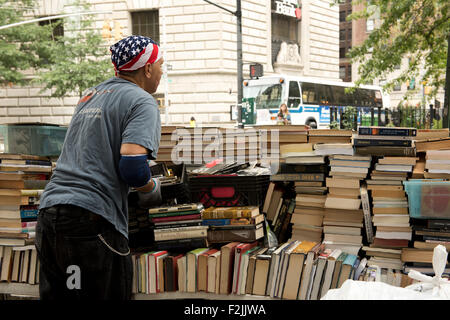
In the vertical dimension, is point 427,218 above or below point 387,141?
below

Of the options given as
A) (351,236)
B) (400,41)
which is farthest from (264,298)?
(400,41)

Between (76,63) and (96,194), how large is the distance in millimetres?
22315

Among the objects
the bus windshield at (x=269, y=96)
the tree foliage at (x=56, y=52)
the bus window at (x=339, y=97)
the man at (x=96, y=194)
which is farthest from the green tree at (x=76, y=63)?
the man at (x=96, y=194)

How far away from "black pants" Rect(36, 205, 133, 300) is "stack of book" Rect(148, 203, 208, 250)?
1060mm

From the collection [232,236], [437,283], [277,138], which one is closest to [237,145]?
[277,138]

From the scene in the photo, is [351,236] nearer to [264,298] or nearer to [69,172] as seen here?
[264,298]

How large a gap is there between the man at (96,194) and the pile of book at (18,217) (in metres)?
1.41

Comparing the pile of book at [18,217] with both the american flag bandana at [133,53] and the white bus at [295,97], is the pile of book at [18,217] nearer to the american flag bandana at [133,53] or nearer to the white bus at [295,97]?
the american flag bandana at [133,53]

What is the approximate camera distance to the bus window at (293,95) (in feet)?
78.0

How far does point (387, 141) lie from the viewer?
360 cm

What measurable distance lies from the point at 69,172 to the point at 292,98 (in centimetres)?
2226

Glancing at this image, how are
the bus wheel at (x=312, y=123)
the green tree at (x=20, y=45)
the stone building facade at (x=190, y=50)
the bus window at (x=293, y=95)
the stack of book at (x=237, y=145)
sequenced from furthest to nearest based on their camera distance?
the bus wheel at (x=312, y=123)
the stone building facade at (x=190, y=50)
the bus window at (x=293, y=95)
the green tree at (x=20, y=45)
the stack of book at (x=237, y=145)

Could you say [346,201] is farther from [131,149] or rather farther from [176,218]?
[131,149]

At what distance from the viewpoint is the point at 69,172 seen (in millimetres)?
2367
